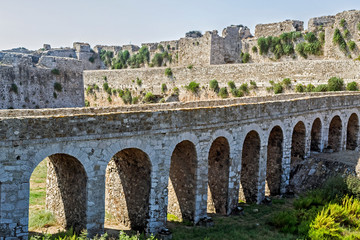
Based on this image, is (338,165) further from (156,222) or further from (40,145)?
(40,145)

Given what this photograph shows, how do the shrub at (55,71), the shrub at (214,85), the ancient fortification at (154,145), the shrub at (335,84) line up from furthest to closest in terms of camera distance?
the shrub at (214,85)
the shrub at (335,84)
the shrub at (55,71)
the ancient fortification at (154,145)

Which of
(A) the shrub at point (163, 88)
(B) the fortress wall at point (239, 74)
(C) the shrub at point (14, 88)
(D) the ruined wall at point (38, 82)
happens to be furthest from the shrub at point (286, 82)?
(C) the shrub at point (14, 88)

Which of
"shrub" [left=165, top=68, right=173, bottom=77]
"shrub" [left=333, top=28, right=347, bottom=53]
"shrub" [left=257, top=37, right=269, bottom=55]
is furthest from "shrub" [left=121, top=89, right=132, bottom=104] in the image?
"shrub" [left=333, top=28, right=347, bottom=53]

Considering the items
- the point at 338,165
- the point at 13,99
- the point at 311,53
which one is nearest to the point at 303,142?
the point at 338,165

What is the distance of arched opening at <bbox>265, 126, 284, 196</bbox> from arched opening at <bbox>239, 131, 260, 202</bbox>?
1.79 m

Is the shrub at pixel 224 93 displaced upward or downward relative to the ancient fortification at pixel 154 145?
upward

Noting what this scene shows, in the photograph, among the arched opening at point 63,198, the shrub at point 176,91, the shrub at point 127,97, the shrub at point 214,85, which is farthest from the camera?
the shrub at point 127,97

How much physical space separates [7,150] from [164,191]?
15.5ft

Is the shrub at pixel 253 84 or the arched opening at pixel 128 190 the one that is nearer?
the arched opening at pixel 128 190

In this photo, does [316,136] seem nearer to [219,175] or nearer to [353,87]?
[219,175]

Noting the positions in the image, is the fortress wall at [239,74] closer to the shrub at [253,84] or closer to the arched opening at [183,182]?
the shrub at [253,84]

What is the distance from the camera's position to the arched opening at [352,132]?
2289 cm

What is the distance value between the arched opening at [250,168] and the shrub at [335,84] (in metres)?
14.7

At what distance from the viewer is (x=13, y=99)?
64.8 feet
